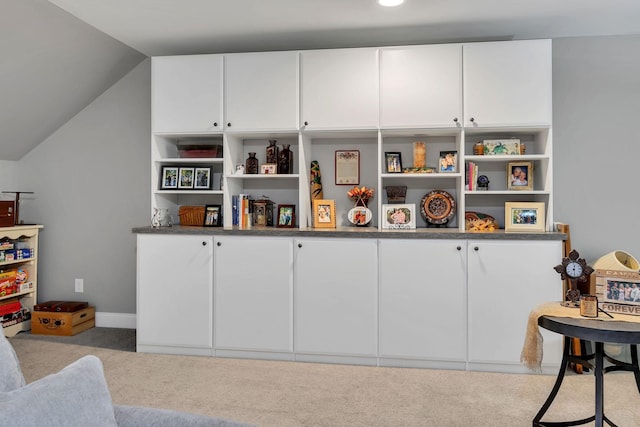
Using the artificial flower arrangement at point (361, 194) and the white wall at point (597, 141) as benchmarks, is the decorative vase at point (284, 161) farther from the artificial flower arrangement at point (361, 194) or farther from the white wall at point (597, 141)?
the white wall at point (597, 141)

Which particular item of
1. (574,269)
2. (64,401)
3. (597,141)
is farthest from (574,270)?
(64,401)

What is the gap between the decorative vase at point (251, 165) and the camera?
11.9 ft

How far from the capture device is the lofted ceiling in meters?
2.89

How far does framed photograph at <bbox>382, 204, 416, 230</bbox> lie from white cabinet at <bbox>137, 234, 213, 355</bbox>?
4.11 feet

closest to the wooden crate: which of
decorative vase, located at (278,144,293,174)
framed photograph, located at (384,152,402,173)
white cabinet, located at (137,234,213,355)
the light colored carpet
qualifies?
the light colored carpet

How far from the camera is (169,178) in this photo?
12.1ft

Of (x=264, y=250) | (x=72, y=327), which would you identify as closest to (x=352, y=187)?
(x=264, y=250)

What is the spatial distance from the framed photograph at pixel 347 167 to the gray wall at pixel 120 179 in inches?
58.9

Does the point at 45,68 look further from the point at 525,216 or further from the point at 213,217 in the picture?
the point at 525,216

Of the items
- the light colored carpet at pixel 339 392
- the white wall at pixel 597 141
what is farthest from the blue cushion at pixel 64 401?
the white wall at pixel 597 141

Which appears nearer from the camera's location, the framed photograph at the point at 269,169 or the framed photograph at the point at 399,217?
the framed photograph at the point at 399,217

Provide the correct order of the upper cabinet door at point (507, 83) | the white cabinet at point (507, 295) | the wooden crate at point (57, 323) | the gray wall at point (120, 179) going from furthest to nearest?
the wooden crate at point (57, 323) < the gray wall at point (120, 179) < the upper cabinet door at point (507, 83) < the white cabinet at point (507, 295)

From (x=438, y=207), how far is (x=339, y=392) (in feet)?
5.08

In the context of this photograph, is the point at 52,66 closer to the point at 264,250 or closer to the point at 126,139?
the point at 126,139
